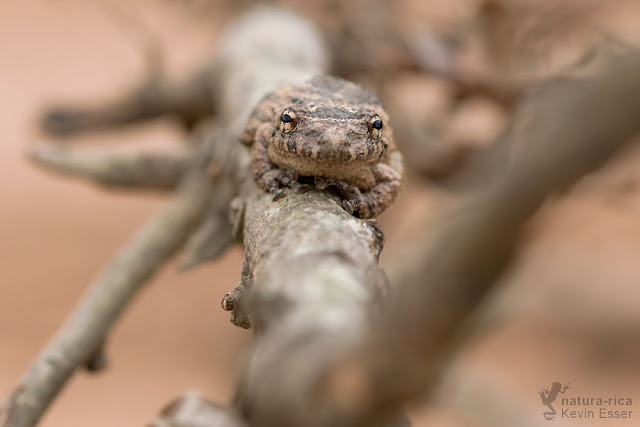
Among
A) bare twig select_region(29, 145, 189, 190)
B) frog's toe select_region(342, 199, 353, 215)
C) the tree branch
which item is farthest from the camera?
bare twig select_region(29, 145, 189, 190)

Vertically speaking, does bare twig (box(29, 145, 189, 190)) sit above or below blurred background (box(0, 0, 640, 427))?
below

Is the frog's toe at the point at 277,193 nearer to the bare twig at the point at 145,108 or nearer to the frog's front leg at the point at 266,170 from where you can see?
the frog's front leg at the point at 266,170

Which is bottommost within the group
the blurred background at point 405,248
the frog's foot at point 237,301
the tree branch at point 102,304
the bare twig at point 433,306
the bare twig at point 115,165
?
the bare twig at point 433,306

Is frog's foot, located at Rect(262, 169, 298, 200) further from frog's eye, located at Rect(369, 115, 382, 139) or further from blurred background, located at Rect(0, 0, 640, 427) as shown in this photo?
blurred background, located at Rect(0, 0, 640, 427)

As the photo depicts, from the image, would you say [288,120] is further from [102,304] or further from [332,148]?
[102,304]

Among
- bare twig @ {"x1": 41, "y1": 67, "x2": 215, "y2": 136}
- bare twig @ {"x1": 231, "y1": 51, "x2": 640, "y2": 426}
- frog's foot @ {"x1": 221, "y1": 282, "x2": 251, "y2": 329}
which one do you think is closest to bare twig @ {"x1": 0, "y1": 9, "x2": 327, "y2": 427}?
frog's foot @ {"x1": 221, "y1": 282, "x2": 251, "y2": 329}

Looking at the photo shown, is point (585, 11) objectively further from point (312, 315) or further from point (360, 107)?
point (312, 315)

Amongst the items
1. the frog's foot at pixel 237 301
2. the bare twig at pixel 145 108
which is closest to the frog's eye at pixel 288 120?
the frog's foot at pixel 237 301
